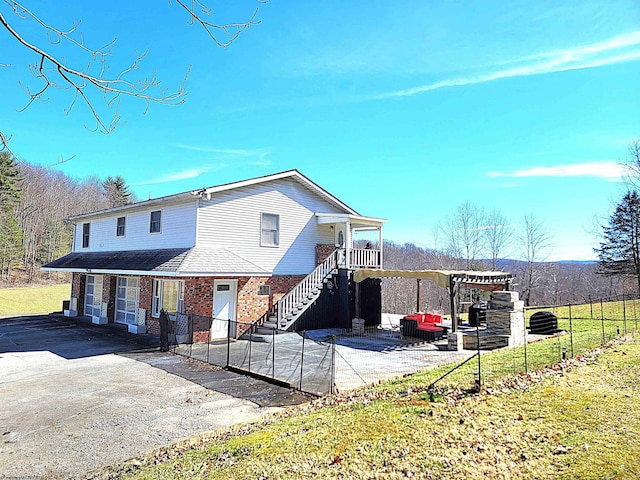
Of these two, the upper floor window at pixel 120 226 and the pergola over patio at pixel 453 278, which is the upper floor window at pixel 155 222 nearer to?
the upper floor window at pixel 120 226

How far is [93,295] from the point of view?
72.3 feet

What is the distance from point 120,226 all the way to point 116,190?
43064 millimetres

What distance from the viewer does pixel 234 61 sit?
7.33 meters

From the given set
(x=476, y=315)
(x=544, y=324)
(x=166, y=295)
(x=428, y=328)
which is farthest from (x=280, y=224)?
(x=544, y=324)

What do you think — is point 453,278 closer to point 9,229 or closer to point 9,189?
point 9,189

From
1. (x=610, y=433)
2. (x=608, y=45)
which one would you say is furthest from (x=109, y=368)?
(x=608, y=45)

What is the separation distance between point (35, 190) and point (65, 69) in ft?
162

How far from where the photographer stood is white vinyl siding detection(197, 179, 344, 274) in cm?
1636

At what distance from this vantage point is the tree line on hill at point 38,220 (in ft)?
133

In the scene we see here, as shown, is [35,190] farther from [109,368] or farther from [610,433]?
[610,433]

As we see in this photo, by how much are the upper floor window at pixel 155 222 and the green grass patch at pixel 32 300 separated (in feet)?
50.6

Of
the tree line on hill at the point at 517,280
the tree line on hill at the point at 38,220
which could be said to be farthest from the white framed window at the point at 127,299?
the tree line on hill at the point at 517,280

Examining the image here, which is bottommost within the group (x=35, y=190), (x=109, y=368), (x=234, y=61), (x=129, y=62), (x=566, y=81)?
(x=109, y=368)

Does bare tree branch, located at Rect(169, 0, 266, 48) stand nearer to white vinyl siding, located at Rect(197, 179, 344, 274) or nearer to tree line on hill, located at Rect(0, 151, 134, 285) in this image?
white vinyl siding, located at Rect(197, 179, 344, 274)
